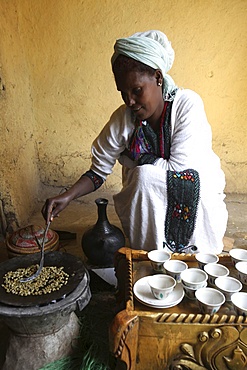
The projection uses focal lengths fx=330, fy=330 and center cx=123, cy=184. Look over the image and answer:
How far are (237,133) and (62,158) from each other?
5.32 feet

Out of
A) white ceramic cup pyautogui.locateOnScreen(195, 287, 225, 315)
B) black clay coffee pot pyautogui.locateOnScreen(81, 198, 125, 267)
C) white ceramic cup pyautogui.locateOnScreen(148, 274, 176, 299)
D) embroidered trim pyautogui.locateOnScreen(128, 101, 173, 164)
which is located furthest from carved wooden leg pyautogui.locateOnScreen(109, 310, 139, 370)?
embroidered trim pyautogui.locateOnScreen(128, 101, 173, 164)

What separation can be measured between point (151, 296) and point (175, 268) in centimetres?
20

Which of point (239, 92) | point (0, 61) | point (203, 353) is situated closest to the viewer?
point (203, 353)

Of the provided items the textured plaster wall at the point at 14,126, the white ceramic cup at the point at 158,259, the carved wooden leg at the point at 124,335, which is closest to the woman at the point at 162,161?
the white ceramic cup at the point at 158,259

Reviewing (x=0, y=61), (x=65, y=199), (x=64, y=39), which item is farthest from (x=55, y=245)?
(x=64, y=39)

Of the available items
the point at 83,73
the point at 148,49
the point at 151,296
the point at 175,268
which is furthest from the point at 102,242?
the point at 83,73

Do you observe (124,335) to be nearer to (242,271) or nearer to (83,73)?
(242,271)

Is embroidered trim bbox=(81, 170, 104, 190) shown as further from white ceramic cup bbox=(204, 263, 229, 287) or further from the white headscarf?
white ceramic cup bbox=(204, 263, 229, 287)

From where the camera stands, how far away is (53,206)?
162 cm

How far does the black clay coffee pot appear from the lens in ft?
6.05

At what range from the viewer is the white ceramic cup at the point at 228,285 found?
1146 mm

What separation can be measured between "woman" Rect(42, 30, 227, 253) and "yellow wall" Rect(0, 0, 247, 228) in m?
1.10

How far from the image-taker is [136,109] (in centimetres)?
163

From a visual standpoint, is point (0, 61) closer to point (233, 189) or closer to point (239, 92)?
point (239, 92)
